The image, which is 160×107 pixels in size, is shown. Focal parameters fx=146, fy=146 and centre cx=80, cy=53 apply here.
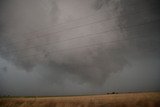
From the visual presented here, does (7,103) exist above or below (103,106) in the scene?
above

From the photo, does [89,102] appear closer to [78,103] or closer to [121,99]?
[78,103]

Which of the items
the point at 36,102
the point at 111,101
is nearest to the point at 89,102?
the point at 111,101

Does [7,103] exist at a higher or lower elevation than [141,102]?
higher

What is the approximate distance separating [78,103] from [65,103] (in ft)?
6.60

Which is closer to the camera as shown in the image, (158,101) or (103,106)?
(158,101)

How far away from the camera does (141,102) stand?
48.1ft

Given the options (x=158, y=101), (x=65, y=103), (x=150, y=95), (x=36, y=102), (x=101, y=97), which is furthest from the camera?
(x=36, y=102)

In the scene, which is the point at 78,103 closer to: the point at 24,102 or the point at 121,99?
the point at 121,99

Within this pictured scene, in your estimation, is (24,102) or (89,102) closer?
(89,102)

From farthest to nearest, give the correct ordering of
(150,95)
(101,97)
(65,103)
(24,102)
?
(24,102) < (65,103) < (101,97) < (150,95)

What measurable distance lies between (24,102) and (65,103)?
8.49 metres

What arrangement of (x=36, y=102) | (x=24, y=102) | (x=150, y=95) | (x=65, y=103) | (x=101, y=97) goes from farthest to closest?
(x=24, y=102)
(x=36, y=102)
(x=65, y=103)
(x=101, y=97)
(x=150, y=95)

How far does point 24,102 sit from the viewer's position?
2364 centimetres

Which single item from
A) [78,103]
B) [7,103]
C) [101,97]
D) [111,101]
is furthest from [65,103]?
[7,103]
